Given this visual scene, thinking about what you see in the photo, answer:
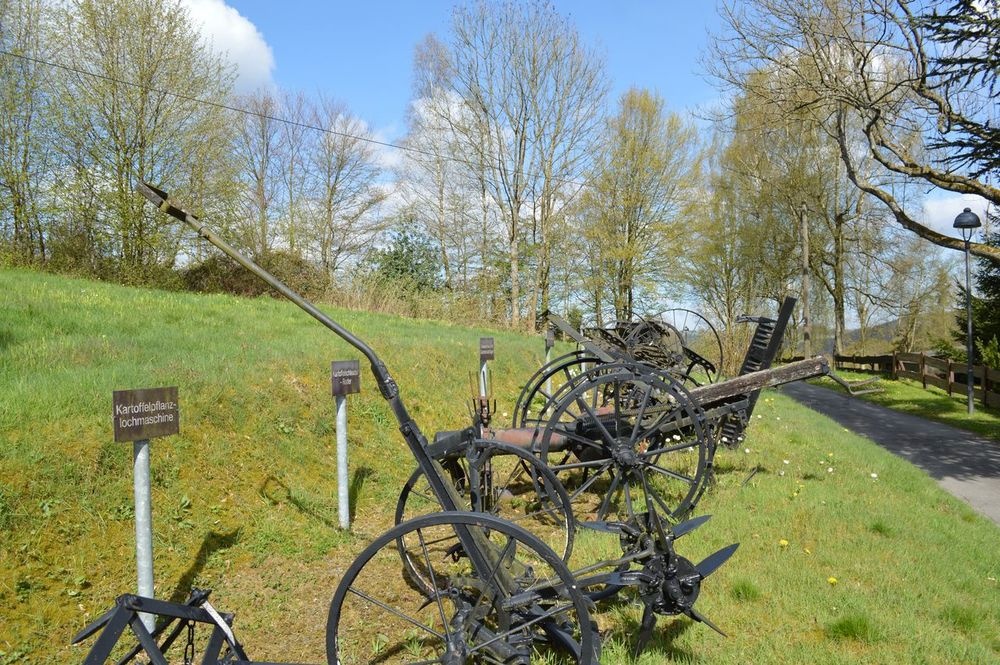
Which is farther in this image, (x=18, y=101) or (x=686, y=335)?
(x=18, y=101)

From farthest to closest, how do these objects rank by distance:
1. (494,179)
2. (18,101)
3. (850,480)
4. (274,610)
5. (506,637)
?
1. (494,179)
2. (18,101)
3. (850,480)
4. (274,610)
5. (506,637)

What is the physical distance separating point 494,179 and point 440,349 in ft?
55.6

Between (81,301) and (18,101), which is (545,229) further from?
(81,301)

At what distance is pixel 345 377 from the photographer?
4930mm

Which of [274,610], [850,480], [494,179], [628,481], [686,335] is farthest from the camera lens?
[494,179]

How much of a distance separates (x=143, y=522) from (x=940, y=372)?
20.5 m

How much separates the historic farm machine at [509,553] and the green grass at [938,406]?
5.82 m

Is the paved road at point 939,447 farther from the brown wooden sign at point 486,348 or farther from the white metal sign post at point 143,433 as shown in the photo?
the white metal sign post at point 143,433

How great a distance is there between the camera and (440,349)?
976 centimetres

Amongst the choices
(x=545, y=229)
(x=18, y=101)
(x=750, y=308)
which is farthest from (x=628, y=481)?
(x=750, y=308)

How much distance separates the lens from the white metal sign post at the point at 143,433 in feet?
9.89

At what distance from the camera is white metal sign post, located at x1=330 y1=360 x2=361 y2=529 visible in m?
4.81

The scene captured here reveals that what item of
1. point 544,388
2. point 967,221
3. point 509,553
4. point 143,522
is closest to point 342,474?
point 143,522

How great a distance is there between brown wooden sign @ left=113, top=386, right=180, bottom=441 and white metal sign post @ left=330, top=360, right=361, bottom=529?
162 cm
